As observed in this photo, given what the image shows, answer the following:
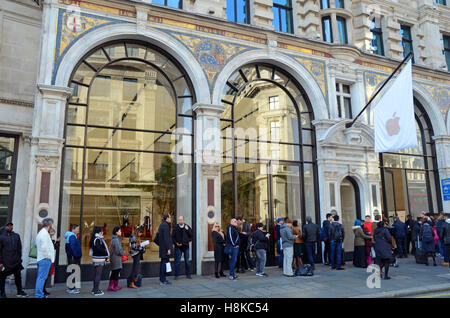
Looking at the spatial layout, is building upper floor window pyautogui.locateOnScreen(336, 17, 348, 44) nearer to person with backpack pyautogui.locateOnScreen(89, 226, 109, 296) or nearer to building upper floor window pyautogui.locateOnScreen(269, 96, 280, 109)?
building upper floor window pyautogui.locateOnScreen(269, 96, 280, 109)

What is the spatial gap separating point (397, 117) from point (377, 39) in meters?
7.41

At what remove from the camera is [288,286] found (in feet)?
32.2

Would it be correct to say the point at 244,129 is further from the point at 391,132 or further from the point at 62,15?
the point at 62,15

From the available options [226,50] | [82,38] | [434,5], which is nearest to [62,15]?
[82,38]

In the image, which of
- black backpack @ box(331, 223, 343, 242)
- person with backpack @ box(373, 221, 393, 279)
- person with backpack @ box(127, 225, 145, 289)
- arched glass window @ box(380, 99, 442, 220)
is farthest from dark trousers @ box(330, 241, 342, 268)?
person with backpack @ box(127, 225, 145, 289)

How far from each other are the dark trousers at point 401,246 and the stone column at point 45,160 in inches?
531

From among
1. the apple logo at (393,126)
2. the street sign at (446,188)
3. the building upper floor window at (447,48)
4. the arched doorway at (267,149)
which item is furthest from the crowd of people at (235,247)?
the building upper floor window at (447,48)

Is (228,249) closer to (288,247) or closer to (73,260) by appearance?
(288,247)

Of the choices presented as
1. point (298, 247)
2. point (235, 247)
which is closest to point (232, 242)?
point (235, 247)

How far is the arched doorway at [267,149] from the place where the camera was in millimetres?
13672

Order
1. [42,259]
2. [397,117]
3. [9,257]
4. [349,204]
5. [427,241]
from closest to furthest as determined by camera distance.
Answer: [42,259] < [9,257] < [397,117] < [427,241] < [349,204]

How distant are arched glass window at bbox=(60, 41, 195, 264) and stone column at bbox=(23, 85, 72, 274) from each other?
1.88 ft

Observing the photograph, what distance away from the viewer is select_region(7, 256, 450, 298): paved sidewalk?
29.0 feet

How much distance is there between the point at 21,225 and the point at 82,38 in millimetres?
6405
